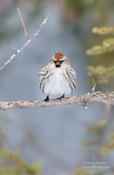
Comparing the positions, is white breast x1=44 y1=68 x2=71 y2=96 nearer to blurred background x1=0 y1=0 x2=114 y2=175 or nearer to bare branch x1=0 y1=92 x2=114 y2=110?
bare branch x1=0 y1=92 x2=114 y2=110

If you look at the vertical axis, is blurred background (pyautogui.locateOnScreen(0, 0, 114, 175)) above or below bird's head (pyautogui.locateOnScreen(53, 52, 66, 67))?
above

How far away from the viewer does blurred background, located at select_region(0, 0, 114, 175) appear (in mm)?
7535

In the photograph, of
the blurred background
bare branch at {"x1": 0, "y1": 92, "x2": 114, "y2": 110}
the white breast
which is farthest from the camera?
the blurred background

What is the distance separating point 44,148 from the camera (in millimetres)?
7137

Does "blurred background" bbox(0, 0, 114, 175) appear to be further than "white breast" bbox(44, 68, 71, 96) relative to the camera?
Yes

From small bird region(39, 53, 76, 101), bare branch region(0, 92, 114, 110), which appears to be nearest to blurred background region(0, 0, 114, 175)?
small bird region(39, 53, 76, 101)

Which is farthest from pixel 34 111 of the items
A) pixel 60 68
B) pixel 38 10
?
pixel 60 68

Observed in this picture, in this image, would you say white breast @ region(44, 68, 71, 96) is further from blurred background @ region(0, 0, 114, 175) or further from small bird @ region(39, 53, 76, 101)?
blurred background @ region(0, 0, 114, 175)

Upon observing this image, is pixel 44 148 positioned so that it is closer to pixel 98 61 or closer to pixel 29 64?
pixel 98 61

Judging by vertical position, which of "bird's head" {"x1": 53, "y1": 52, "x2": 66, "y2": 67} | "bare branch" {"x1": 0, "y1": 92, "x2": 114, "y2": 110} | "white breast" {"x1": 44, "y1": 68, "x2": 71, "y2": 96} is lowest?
"bare branch" {"x1": 0, "y1": 92, "x2": 114, "y2": 110}

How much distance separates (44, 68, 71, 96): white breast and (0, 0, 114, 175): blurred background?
2786 mm

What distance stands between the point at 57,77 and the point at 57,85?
0.25 ft

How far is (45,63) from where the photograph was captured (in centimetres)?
846

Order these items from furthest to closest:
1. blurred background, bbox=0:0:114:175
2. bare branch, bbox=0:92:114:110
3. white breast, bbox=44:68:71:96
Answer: blurred background, bbox=0:0:114:175
white breast, bbox=44:68:71:96
bare branch, bbox=0:92:114:110
